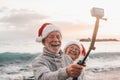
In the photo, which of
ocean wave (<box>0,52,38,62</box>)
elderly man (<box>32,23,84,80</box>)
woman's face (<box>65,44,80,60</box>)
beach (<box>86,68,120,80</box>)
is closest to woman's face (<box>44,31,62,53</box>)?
elderly man (<box>32,23,84,80</box>)

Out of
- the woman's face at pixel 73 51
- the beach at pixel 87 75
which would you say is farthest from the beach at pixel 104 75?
the woman's face at pixel 73 51

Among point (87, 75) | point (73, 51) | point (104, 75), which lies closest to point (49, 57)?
point (73, 51)

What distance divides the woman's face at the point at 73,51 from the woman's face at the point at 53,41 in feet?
7.50

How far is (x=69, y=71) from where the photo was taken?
242cm

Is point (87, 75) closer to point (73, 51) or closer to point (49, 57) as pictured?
point (73, 51)

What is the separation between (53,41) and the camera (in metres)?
3.01

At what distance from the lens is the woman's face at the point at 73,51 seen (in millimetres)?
5391

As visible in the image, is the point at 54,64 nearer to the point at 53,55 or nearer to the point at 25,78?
the point at 53,55

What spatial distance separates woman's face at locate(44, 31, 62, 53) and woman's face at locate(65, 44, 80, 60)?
2.29 metres

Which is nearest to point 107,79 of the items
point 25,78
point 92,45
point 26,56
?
point 25,78

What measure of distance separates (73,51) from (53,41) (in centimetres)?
249

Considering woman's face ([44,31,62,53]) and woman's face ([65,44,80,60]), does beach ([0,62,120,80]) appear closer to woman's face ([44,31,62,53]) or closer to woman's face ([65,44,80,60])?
woman's face ([65,44,80,60])

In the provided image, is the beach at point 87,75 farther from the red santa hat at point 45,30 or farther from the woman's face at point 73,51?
the red santa hat at point 45,30

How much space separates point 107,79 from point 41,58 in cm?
1032
